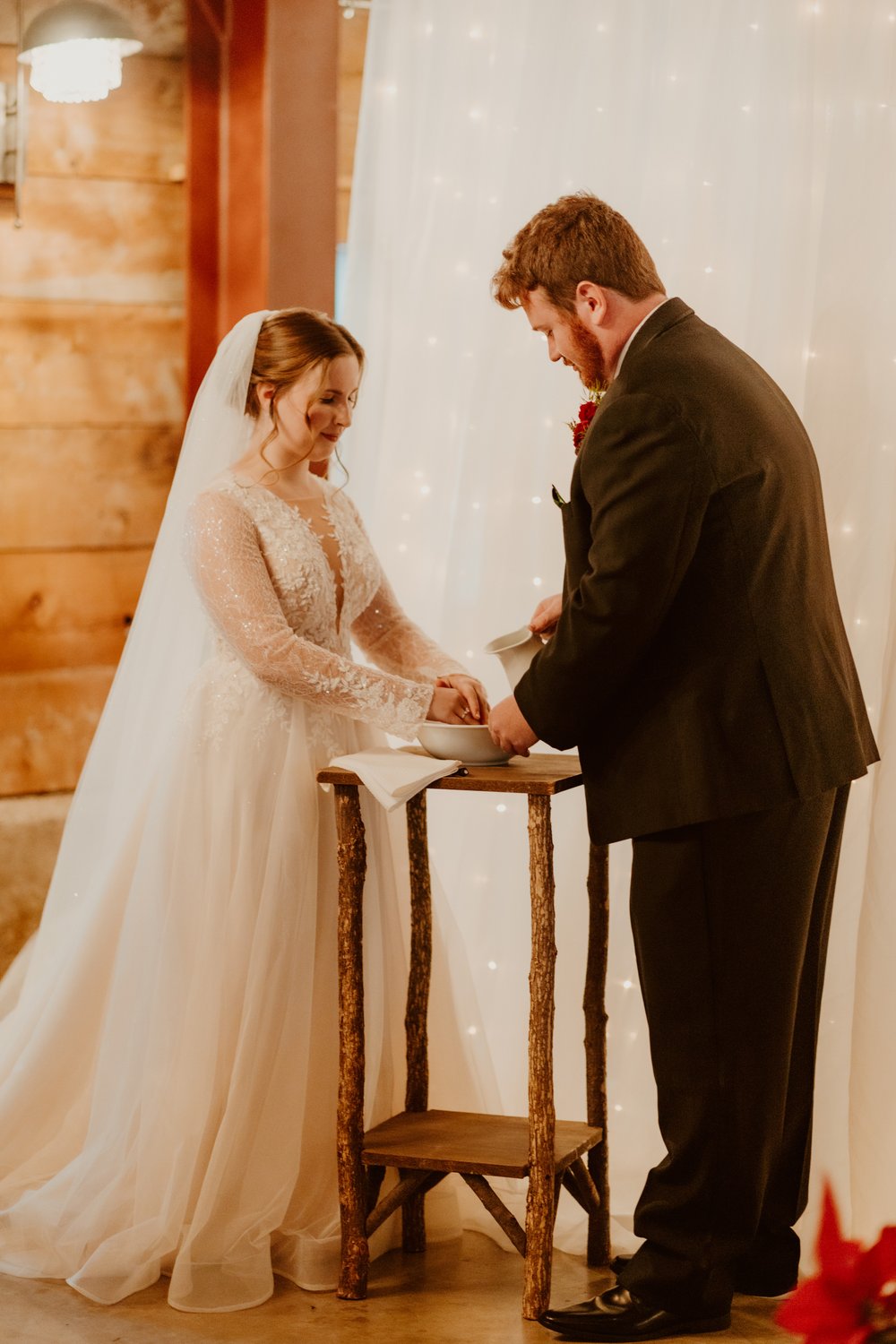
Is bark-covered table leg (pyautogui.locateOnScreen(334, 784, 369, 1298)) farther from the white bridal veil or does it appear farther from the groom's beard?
the groom's beard

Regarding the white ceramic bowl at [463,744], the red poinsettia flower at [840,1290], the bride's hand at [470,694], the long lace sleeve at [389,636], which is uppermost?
the long lace sleeve at [389,636]

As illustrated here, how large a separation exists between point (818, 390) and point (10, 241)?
6.65 feet

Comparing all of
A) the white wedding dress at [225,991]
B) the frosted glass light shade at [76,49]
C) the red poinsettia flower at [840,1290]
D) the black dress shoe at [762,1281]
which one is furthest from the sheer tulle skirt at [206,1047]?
the red poinsettia flower at [840,1290]

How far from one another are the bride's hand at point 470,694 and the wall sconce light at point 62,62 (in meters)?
1.63

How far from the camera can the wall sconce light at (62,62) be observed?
3.17m

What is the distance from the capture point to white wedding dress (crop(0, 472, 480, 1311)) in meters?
2.30

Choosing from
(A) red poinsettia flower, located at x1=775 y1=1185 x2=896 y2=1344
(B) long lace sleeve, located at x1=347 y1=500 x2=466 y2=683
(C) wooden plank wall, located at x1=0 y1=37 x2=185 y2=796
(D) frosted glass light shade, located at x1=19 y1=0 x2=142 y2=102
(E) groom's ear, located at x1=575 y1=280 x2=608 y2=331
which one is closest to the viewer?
(A) red poinsettia flower, located at x1=775 y1=1185 x2=896 y2=1344

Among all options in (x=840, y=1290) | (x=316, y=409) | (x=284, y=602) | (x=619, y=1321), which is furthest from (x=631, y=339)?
(x=840, y=1290)

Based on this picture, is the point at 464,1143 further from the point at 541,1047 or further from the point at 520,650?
the point at 520,650

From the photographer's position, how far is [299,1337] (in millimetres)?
2121

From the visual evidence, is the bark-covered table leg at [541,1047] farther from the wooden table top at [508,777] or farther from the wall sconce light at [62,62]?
the wall sconce light at [62,62]

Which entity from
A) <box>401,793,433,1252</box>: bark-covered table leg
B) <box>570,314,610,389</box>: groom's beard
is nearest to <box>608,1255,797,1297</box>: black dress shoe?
<box>401,793,433,1252</box>: bark-covered table leg

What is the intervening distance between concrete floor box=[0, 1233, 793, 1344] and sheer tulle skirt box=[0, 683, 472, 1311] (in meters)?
0.04

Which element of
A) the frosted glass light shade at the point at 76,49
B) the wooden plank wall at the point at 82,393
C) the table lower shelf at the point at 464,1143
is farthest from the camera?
the wooden plank wall at the point at 82,393
